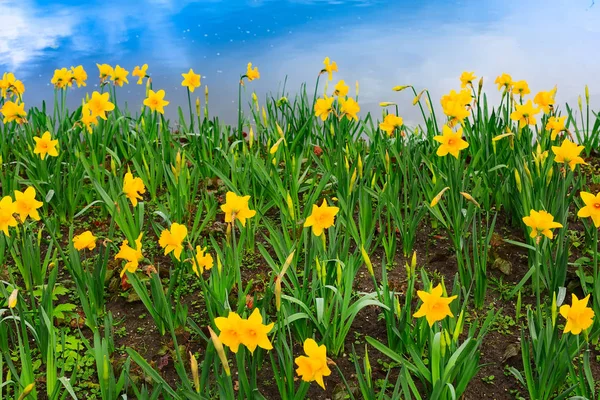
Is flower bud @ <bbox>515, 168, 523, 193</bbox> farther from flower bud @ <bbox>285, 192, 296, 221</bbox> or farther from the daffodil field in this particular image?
→ flower bud @ <bbox>285, 192, 296, 221</bbox>

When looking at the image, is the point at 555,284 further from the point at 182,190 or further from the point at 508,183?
the point at 182,190

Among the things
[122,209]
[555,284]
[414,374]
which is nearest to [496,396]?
[414,374]

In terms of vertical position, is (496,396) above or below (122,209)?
Result: below

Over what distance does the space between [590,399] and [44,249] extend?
2888 mm

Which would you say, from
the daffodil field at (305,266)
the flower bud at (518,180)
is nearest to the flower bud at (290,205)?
the daffodil field at (305,266)

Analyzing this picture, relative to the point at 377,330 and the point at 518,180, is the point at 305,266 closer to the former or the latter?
the point at 377,330

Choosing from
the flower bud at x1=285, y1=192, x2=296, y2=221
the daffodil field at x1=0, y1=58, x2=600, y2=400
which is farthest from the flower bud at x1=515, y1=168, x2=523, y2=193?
the flower bud at x1=285, y1=192, x2=296, y2=221

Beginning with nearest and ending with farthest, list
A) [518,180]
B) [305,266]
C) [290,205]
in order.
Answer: [305,266] < [518,180] < [290,205]

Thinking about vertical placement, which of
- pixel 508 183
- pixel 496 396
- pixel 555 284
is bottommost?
pixel 496 396

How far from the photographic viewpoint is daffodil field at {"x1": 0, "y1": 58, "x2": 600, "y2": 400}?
2170 mm

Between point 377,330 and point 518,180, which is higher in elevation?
point 518,180

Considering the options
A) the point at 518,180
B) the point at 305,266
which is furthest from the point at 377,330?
the point at 518,180

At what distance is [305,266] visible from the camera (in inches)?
102

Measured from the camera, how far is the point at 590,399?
2.20 metres
